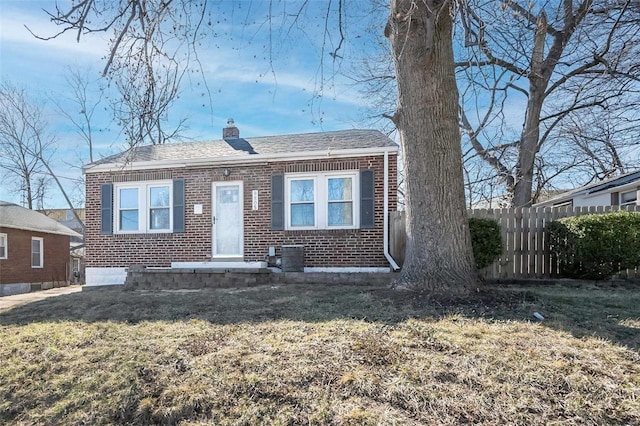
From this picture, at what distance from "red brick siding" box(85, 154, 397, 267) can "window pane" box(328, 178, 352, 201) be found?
53 centimetres

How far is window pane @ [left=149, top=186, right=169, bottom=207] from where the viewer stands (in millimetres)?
10102

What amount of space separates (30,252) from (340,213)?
16.3 meters

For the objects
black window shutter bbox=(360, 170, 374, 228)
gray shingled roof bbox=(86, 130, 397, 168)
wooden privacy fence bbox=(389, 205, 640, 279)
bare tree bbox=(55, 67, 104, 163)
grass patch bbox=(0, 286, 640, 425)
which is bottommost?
grass patch bbox=(0, 286, 640, 425)

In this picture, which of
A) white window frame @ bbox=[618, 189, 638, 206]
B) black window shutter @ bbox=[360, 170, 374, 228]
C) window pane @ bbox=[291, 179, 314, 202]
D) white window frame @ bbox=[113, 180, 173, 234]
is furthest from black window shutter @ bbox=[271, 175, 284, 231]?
white window frame @ bbox=[618, 189, 638, 206]

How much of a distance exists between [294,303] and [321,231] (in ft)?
12.2

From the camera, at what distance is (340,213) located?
9250 millimetres

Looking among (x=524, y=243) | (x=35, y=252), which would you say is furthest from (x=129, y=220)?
(x=35, y=252)

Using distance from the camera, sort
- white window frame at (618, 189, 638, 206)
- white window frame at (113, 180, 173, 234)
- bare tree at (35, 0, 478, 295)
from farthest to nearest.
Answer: white window frame at (618, 189, 638, 206)
white window frame at (113, 180, 173, 234)
bare tree at (35, 0, 478, 295)

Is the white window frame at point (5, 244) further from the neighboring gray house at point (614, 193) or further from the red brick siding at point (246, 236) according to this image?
the neighboring gray house at point (614, 193)

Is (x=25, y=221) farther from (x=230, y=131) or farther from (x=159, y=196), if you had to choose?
(x=230, y=131)

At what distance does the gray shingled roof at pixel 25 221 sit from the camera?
1618cm

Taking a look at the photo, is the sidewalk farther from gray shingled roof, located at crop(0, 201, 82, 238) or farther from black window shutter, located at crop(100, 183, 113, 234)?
gray shingled roof, located at crop(0, 201, 82, 238)

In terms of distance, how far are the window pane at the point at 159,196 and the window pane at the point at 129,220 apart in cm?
57

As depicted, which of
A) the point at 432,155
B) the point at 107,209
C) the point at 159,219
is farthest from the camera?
the point at 107,209
